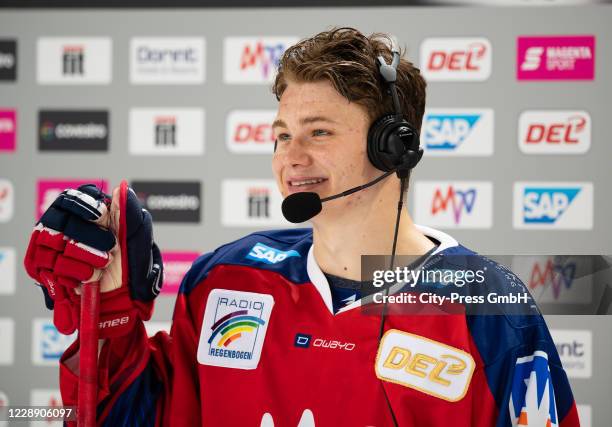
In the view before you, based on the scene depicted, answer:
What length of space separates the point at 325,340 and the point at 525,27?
1995mm

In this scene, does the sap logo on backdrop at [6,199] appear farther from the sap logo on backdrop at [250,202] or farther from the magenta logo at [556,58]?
the magenta logo at [556,58]

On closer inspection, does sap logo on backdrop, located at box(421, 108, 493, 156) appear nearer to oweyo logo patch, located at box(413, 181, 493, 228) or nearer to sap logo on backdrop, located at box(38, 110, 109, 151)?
oweyo logo patch, located at box(413, 181, 493, 228)

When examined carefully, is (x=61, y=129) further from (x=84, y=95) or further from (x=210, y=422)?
(x=210, y=422)

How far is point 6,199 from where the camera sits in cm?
296

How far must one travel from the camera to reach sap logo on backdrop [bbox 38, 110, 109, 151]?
115 inches

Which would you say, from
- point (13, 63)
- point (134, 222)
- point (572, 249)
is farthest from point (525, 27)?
point (13, 63)

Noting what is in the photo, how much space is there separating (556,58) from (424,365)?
1950 mm

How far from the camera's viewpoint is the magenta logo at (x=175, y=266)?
9.42 feet

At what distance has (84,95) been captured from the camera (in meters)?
2.93

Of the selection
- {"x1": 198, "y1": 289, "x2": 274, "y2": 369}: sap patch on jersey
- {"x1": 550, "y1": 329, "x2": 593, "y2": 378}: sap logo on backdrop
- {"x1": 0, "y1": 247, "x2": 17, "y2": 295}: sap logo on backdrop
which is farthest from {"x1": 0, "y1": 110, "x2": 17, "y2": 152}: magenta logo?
{"x1": 550, "y1": 329, "x2": 593, "y2": 378}: sap logo on backdrop

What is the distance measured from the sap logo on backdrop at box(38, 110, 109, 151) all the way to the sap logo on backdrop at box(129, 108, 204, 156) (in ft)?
0.46

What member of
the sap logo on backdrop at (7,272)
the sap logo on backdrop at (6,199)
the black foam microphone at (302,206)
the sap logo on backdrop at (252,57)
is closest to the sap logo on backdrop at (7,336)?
the sap logo on backdrop at (7,272)

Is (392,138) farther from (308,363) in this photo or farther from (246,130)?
(246,130)

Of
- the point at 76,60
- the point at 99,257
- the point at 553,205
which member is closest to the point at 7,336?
the point at 76,60
